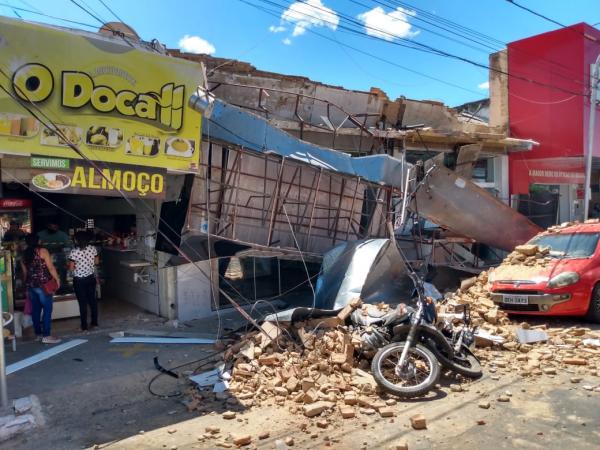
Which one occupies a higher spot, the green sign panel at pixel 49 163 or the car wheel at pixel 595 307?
the green sign panel at pixel 49 163

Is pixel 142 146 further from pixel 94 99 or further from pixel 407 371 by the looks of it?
pixel 407 371

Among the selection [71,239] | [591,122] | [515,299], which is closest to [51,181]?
[71,239]

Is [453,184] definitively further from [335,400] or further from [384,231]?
[335,400]

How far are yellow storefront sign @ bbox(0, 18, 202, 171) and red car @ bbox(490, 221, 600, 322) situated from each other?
568 centimetres

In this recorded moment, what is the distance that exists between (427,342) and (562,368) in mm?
1797

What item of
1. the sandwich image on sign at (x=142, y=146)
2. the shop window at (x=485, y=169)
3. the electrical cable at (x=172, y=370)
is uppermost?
the shop window at (x=485, y=169)

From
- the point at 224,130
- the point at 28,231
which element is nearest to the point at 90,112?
the point at 224,130

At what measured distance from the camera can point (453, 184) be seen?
1144cm

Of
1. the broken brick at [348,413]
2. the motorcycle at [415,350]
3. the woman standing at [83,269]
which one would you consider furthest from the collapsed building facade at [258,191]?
the broken brick at [348,413]

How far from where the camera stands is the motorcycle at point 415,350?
5375mm

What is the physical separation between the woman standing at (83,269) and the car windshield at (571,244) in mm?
8185

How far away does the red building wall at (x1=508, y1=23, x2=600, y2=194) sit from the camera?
1692cm

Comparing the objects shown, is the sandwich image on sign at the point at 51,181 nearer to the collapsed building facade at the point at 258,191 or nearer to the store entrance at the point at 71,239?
the collapsed building facade at the point at 258,191

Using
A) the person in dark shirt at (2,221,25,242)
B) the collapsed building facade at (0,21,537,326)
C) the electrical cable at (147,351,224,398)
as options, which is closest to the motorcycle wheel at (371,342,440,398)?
the electrical cable at (147,351,224,398)
